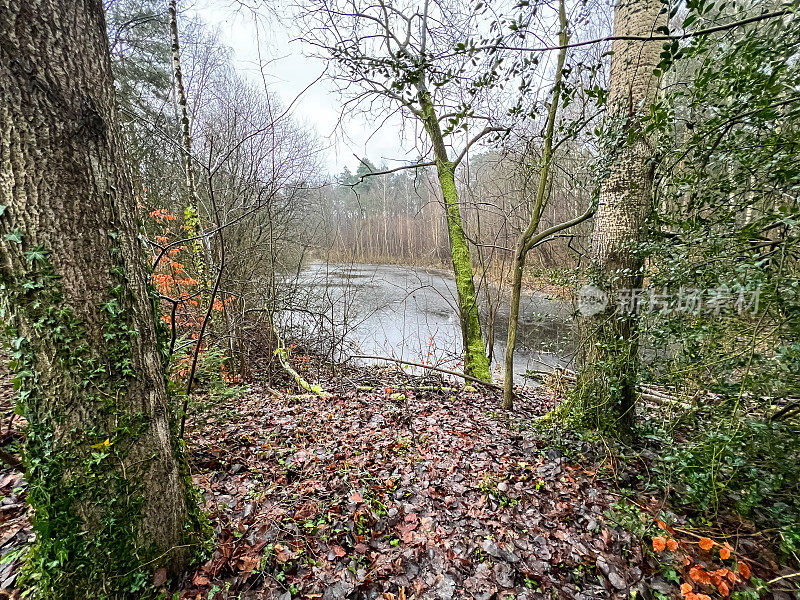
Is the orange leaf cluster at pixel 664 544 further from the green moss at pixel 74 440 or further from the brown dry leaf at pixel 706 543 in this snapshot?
the green moss at pixel 74 440

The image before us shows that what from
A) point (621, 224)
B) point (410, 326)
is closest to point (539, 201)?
point (621, 224)

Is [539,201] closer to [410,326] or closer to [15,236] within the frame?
[15,236]

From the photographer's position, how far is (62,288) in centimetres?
112

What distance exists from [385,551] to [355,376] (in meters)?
3.62

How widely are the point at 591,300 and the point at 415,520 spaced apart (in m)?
2.00

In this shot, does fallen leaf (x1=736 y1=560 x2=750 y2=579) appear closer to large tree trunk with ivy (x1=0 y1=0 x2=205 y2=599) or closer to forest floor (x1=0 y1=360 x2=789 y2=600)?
forest floor (x1=0 y1=360 x2=789 y2=600)

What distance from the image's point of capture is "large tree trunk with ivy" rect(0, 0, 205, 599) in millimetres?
1049

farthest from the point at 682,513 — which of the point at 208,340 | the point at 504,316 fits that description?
the point at 504,316

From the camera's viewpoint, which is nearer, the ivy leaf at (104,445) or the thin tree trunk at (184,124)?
the ivy leaf at (104,445)

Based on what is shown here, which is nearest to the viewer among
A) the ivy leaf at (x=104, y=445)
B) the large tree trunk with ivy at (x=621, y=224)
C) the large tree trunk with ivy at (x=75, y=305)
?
the large tree trunk with ivy at (x=75, y=305)

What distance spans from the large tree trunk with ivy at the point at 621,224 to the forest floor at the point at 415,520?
418mm

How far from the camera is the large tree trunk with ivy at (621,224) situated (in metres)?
2.17

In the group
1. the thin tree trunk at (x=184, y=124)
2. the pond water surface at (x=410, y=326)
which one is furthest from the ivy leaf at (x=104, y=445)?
the pond water surface at (x=410, y=326)

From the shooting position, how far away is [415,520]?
6.53 ft
